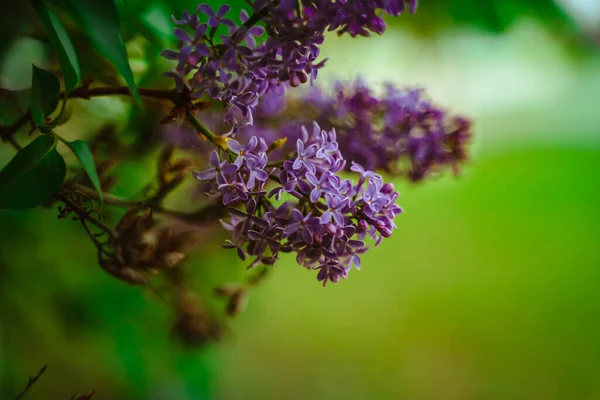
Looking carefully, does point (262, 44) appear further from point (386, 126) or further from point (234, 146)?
point (386, 126)

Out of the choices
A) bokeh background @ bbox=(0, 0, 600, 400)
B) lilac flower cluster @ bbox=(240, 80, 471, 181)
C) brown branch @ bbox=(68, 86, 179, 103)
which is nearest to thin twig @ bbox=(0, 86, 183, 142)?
brown branch @ bbox=(68, 86, 179, 103)

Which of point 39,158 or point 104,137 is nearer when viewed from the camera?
point 39,158

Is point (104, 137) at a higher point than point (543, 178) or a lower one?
lower

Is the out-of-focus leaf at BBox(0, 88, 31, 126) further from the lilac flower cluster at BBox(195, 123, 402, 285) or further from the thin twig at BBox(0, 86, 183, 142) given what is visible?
the lilac flower cluster at BBox(195, 123, 402, 285)

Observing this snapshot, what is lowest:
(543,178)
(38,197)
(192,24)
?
(38,197)

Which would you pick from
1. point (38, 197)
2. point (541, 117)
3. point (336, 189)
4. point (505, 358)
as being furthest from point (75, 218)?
point (541, 117)

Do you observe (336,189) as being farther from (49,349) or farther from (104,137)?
(49,349)

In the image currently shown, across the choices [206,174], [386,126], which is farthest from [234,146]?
[386,126]
